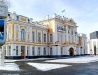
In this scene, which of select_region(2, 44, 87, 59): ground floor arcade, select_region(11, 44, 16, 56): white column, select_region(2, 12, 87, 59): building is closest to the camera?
select_region(11, 44, 16, 56): white column

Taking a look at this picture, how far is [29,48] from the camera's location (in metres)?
35.9

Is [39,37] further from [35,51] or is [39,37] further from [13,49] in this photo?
[13,49]

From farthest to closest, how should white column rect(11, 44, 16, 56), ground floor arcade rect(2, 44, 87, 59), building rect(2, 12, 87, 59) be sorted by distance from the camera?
building rect(2, 12, 87, 59) → ground floor arcade rect(2, 44, 87, 59) → white column rect(11, 44, 16, 56)

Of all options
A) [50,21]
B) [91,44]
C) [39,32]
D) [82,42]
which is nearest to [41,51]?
[39,32]

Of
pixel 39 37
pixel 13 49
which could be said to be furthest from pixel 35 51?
pixel 13 49

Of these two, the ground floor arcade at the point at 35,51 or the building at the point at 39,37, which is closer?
the ground floor arcade at the point at 35,51

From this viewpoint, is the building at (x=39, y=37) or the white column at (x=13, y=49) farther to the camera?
the building at (x=39, y=37)

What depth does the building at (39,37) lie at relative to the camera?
32.7 metres

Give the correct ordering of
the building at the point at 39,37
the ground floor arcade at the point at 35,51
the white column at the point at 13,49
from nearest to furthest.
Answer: the white column at the point at 13,49
the ground floor arcade at the point at 35,51
the building at the point at 39,37

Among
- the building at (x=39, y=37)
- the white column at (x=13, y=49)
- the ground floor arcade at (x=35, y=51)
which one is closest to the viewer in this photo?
the white column at (x=13, y=49)

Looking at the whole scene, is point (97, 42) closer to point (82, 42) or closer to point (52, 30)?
point (82, 42)

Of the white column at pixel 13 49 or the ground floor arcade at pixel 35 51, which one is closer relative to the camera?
the white column at pixel 13 49

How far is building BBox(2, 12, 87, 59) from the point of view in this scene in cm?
3266

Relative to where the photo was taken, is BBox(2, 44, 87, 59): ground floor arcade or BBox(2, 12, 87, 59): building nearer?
BBox(2, 44, 87, 59): ground floor arcade
